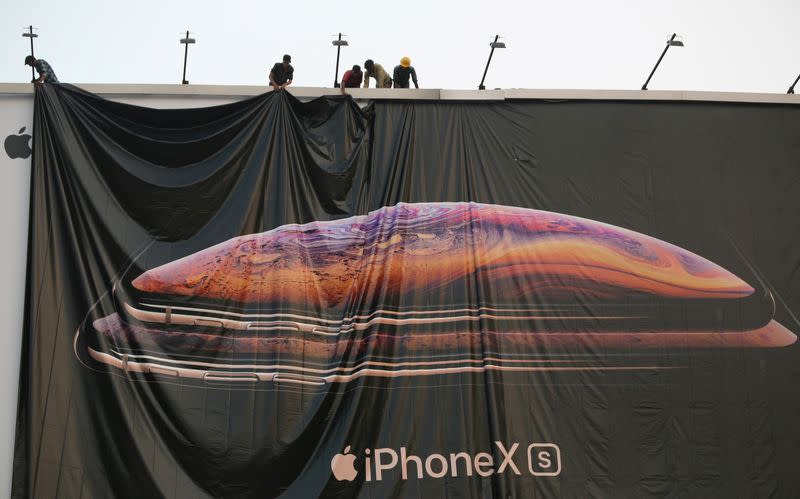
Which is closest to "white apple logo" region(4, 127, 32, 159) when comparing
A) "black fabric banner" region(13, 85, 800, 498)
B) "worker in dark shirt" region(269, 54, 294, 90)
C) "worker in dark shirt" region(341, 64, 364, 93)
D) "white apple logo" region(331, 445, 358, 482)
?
"black fabric banner" region(13, 85, 800, 498)

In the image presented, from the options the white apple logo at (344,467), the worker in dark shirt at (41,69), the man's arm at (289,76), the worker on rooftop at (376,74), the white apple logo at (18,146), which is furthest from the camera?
the worker on rooftop at (376,74)

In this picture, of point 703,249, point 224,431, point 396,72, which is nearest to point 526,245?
point 703,249

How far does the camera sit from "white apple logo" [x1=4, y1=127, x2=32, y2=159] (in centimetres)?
743

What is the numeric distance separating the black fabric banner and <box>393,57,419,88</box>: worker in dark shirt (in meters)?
0.65

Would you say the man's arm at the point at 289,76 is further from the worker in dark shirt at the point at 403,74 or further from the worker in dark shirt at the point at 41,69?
the worker in dark shirt at the point at 41,69

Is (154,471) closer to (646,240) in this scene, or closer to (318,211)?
(318,211)

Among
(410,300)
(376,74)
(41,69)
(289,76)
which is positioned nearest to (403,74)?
(376,74)

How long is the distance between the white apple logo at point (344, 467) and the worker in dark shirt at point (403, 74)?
3.74 m

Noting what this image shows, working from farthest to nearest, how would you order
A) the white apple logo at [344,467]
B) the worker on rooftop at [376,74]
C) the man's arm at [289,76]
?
the worker on rooftop at [376,74] < the man's arm at [289,76] < the white apple logo at [344,467]

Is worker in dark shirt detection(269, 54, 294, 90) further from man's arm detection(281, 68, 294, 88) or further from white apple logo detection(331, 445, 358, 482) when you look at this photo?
Result: white apple logo detection(331, 445, 358, 482)

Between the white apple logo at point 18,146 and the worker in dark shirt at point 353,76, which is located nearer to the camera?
the white apple logo at point 18,146

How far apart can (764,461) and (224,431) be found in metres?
4.71

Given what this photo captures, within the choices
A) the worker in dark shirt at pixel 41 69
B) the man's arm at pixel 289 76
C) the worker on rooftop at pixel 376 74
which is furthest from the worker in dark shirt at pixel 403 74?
the worker in dark shirt at pixel 41 69

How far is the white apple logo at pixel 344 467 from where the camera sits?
6.89 m
